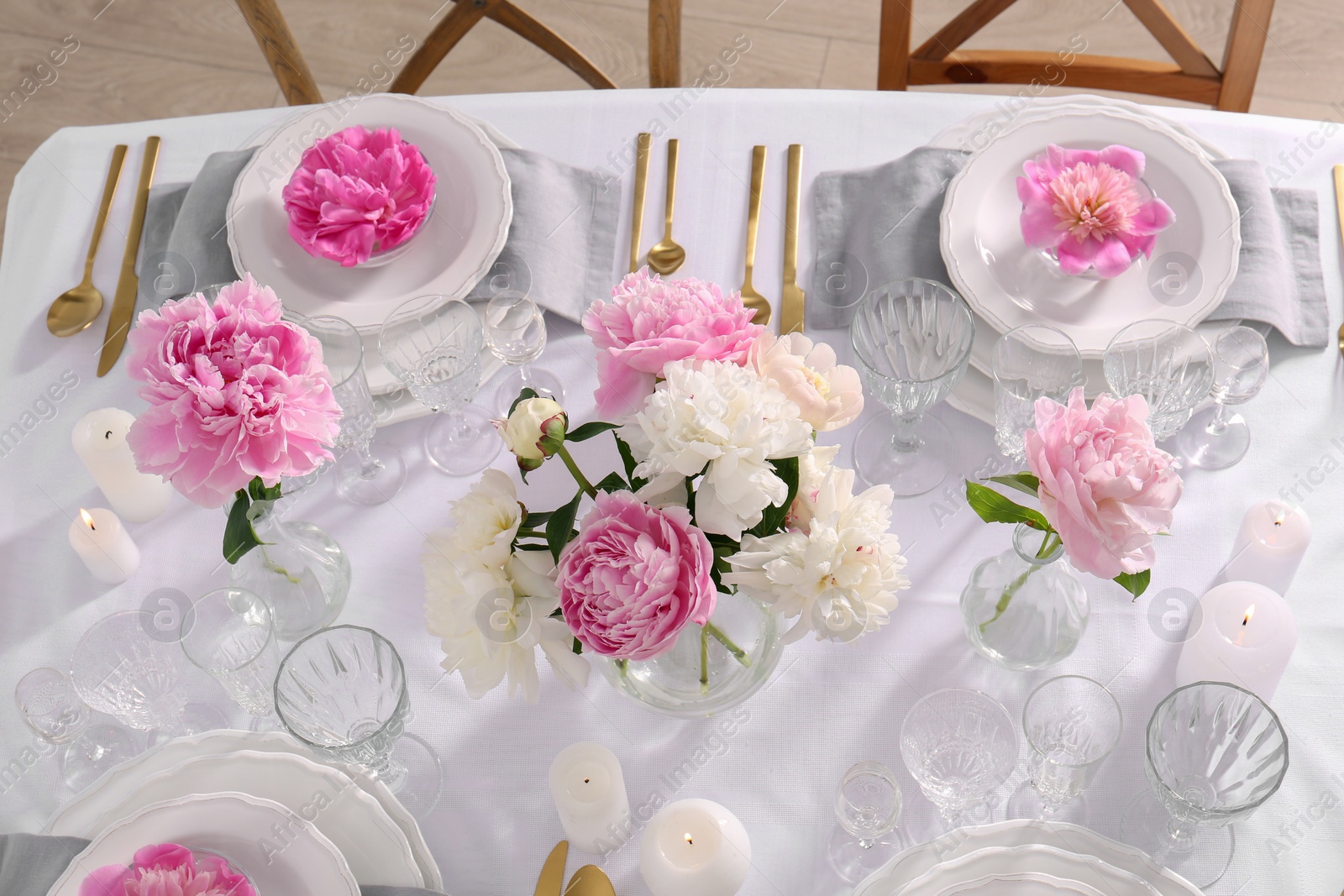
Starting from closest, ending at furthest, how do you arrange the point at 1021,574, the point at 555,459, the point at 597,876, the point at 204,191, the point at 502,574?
the point at 502,574 → the point at 597,876 → the point at 1021,574 → the point at 555,459 → the point at 204,191

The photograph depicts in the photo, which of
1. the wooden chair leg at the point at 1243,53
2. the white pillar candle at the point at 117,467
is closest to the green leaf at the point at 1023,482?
the white pillar candle at the point at 117,467

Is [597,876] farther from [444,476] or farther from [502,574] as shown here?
[444,476]

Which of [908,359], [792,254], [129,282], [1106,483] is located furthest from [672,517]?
[129,282]

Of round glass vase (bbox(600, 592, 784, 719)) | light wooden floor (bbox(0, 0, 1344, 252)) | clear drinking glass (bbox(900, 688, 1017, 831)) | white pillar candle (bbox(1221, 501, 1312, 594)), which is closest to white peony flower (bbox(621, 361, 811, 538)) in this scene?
round glass vase (bbox(600, 592, 784, 719))

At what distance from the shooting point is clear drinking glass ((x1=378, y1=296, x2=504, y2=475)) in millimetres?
973

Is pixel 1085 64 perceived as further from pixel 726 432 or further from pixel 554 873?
pixel 554 873

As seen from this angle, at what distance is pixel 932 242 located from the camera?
1064 mm

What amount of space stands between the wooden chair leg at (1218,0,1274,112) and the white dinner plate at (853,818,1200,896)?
3.24 ft

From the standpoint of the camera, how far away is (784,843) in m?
0.83

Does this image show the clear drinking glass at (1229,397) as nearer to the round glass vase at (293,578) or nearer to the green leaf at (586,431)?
the green leaf at (586,431)

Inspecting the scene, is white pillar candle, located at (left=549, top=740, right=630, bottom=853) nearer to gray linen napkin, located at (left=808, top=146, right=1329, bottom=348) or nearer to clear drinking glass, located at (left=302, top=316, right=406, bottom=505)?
clear drinking glass, located at (left=302, top=316, right=406, bottom=505)

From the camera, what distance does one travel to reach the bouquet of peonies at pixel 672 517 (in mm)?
582

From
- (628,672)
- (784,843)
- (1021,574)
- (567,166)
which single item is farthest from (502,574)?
(567,166)

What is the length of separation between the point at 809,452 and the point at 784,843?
1.19ft
